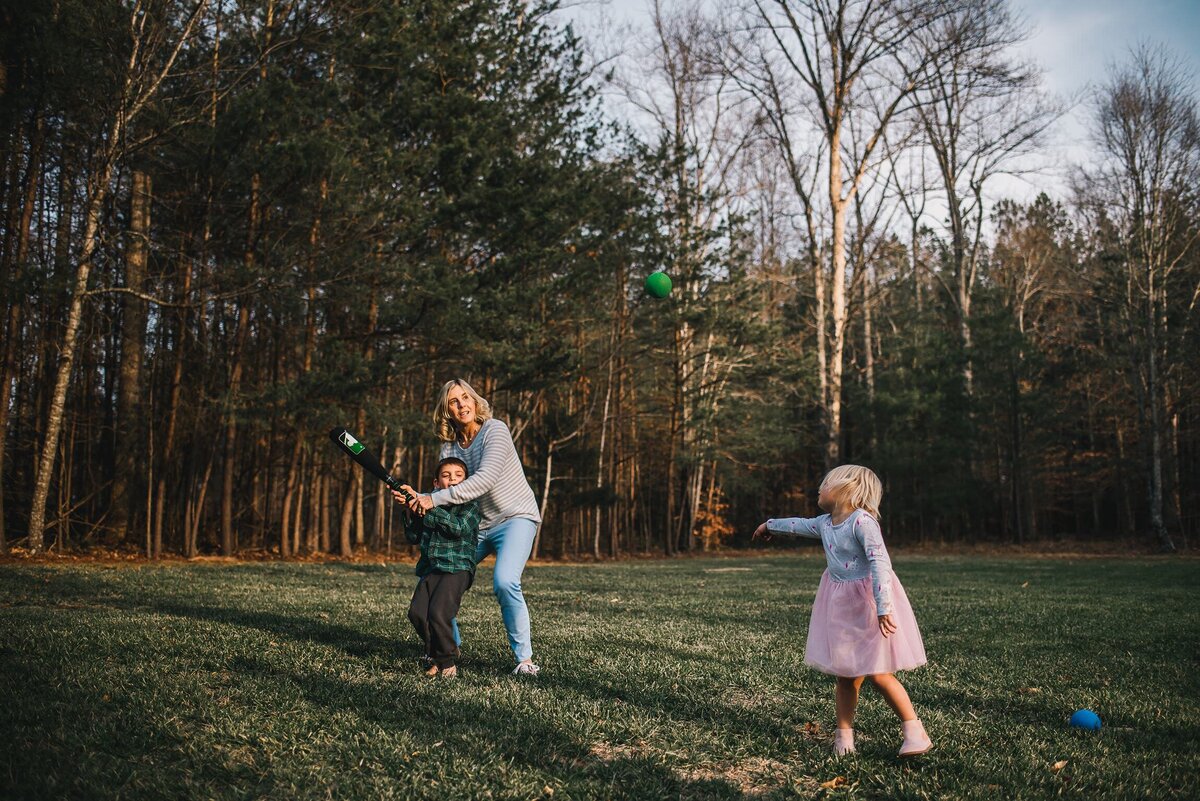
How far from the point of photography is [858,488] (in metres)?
4.23

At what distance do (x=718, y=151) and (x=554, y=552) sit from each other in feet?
45.9

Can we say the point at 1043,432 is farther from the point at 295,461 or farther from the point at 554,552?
the point at 295,461

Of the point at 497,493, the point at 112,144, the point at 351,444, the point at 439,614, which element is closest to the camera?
the point at 351,444

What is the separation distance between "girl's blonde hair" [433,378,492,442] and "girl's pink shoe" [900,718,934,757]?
129 inches

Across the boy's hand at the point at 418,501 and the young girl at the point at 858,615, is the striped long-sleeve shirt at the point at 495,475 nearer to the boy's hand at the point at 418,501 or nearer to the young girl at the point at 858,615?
the boy's hand at the point at 418,501

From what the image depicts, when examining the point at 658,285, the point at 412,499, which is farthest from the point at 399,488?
the point at 658,285

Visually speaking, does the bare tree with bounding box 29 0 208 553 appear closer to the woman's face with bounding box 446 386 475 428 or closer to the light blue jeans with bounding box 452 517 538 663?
the woman's face with bounding box 446 386 475 428

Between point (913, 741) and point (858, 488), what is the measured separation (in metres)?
1.19

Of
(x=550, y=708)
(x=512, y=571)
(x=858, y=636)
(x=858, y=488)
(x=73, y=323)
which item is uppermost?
(x=73, y=323)

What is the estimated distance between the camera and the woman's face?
19.1ft

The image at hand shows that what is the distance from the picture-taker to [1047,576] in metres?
16.6

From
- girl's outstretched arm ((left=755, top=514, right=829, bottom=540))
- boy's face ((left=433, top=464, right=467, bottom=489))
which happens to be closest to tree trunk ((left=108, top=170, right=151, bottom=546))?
boy's face ((left=433, top=464, right=467, bottom=489))

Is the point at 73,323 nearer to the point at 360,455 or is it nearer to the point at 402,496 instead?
the point at 360,455

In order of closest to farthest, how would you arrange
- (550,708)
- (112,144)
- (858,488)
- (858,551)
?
(858,551) < (858,488) < (550,708) < (112,144)
